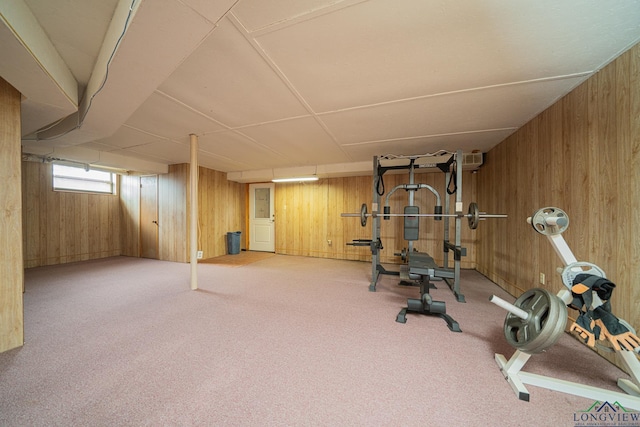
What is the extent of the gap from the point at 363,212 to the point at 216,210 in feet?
13.2

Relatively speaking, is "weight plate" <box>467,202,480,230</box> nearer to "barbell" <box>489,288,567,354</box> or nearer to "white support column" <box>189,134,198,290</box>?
"barbell" <box>489,288,567,354</box>

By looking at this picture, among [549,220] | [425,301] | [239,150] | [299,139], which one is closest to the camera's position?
[549,220]

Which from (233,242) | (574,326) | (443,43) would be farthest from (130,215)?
(574,326)

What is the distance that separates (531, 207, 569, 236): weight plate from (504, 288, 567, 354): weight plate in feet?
1.37

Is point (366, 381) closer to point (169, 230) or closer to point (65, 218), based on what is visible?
point (169, 230)

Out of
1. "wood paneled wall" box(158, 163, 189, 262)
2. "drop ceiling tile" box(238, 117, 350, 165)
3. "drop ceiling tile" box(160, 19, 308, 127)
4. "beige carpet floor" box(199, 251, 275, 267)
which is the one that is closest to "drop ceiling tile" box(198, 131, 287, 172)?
"drop ceiling tile" box(238, 117, 350, 165)

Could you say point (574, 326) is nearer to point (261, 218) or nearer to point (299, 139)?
point (299, 139)

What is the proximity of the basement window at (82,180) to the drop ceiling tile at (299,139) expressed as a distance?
177 inches

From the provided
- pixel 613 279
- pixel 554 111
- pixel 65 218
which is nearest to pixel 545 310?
pixel 613 279

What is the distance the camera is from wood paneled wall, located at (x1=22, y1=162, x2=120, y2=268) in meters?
4.11

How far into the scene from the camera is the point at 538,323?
134cm

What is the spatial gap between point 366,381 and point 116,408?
151 centimetres

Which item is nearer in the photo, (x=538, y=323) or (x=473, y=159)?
(x=538, y=323)

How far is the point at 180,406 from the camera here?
1.21 m
